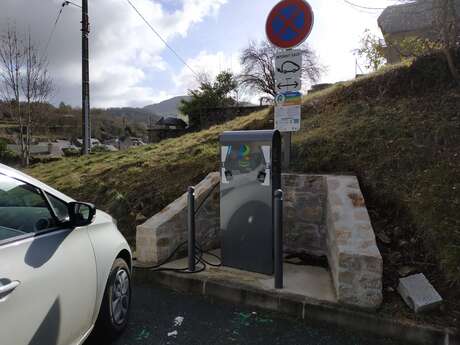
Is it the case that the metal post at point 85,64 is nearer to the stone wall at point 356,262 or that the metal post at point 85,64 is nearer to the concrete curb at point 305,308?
the concrete curb at point 305,308

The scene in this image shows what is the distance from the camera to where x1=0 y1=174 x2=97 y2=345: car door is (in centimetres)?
179

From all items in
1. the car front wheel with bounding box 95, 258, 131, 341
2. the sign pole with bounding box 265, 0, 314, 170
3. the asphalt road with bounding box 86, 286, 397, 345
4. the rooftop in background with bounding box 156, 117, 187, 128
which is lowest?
the asphalt road with bounding box 86, 286, 397, 345

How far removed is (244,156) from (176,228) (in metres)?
1.34

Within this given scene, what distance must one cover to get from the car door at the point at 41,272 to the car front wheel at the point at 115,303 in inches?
8.9

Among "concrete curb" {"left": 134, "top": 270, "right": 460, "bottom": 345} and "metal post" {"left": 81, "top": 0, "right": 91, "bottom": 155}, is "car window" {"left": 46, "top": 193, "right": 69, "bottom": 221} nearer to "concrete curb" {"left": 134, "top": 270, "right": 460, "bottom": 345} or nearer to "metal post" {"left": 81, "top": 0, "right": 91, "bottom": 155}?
"concrete curb" {"left": 134, "top": 270, "right": 460, "bottom": 345}

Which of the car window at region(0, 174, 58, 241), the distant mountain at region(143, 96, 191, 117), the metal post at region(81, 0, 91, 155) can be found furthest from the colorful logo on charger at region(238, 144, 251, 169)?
the distant mountain at region(143, 96, 191, 117)

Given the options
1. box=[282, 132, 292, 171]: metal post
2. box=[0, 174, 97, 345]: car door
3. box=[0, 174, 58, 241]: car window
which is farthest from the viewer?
box=[282, 132, 292, 171]: metal post

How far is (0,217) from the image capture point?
2.28 meters

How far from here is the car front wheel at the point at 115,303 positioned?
2711 mm

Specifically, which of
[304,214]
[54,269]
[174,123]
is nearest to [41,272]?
[54,269]

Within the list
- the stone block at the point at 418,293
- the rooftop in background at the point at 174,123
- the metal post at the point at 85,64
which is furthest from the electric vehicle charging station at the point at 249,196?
the rooftop in background at the point at 174,123

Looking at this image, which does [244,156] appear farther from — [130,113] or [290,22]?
[130,113]

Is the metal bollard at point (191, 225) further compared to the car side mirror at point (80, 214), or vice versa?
the metal bollard at point (191, 225)

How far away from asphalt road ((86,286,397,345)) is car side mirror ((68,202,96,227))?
1.07 meters
